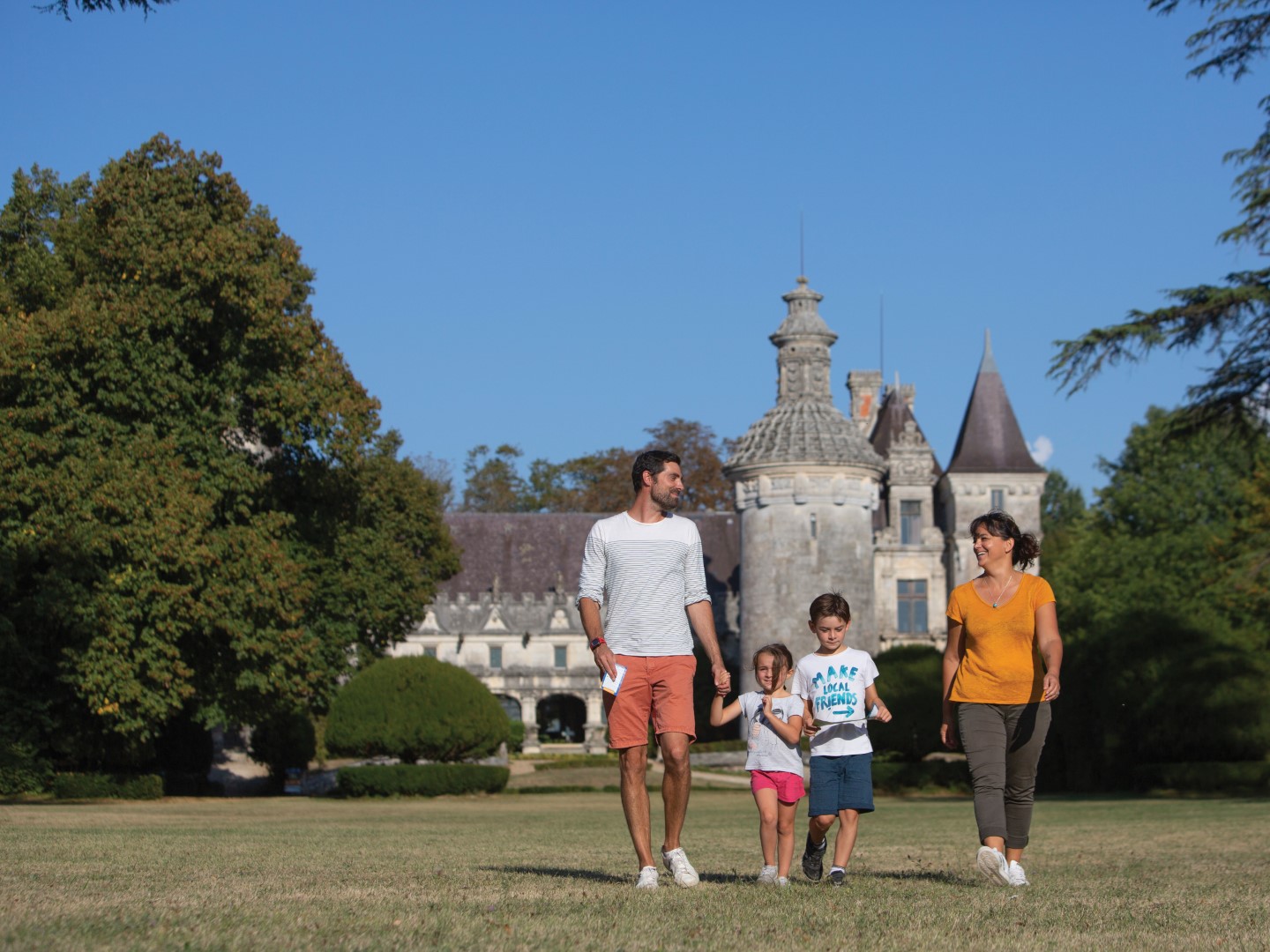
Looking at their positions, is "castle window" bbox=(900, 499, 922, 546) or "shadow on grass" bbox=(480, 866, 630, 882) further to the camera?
"castle window" bbox=(900, 499, 922, 546)

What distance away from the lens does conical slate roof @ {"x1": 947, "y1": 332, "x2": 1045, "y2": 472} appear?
186 feet

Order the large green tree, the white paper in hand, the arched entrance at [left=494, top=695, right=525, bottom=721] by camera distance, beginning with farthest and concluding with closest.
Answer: the arched entrance at [left=494, top=695, right=525, bottom=721], the large green tree, the white paper in hand

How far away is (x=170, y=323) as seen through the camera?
27.7 meters

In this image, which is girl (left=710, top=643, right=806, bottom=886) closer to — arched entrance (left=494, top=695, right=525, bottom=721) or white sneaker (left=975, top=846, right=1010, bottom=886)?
white sneaker (left=975, top=846, right=1010, bottom=886)

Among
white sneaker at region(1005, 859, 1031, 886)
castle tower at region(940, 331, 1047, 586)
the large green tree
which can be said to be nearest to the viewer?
white sneaker at region(1005, 859, 1031, 886)

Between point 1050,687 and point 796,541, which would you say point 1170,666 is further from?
point 1050,687

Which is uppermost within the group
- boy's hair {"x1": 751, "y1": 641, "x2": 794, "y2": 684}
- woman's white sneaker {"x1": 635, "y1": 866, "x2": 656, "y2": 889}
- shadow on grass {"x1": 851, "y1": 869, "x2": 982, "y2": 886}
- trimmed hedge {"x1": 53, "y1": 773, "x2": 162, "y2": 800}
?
boy's hair {"x1": 751, "y1": 641, "x2": 794, "y2": 684}

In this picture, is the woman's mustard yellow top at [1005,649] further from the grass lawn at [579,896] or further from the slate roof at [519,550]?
the slate roof at [519,550]

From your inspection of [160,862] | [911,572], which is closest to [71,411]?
[160,862]

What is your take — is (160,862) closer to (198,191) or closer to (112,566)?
(112,566)

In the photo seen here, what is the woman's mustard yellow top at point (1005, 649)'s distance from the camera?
26.3ft

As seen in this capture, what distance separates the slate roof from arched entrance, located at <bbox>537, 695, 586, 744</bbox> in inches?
272

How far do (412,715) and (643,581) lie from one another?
89.7 ft

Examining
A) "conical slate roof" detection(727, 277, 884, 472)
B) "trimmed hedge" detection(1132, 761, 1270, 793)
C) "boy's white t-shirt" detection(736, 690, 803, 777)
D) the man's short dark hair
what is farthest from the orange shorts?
"conical slate roof" detection(727, 277, 884, 472)
